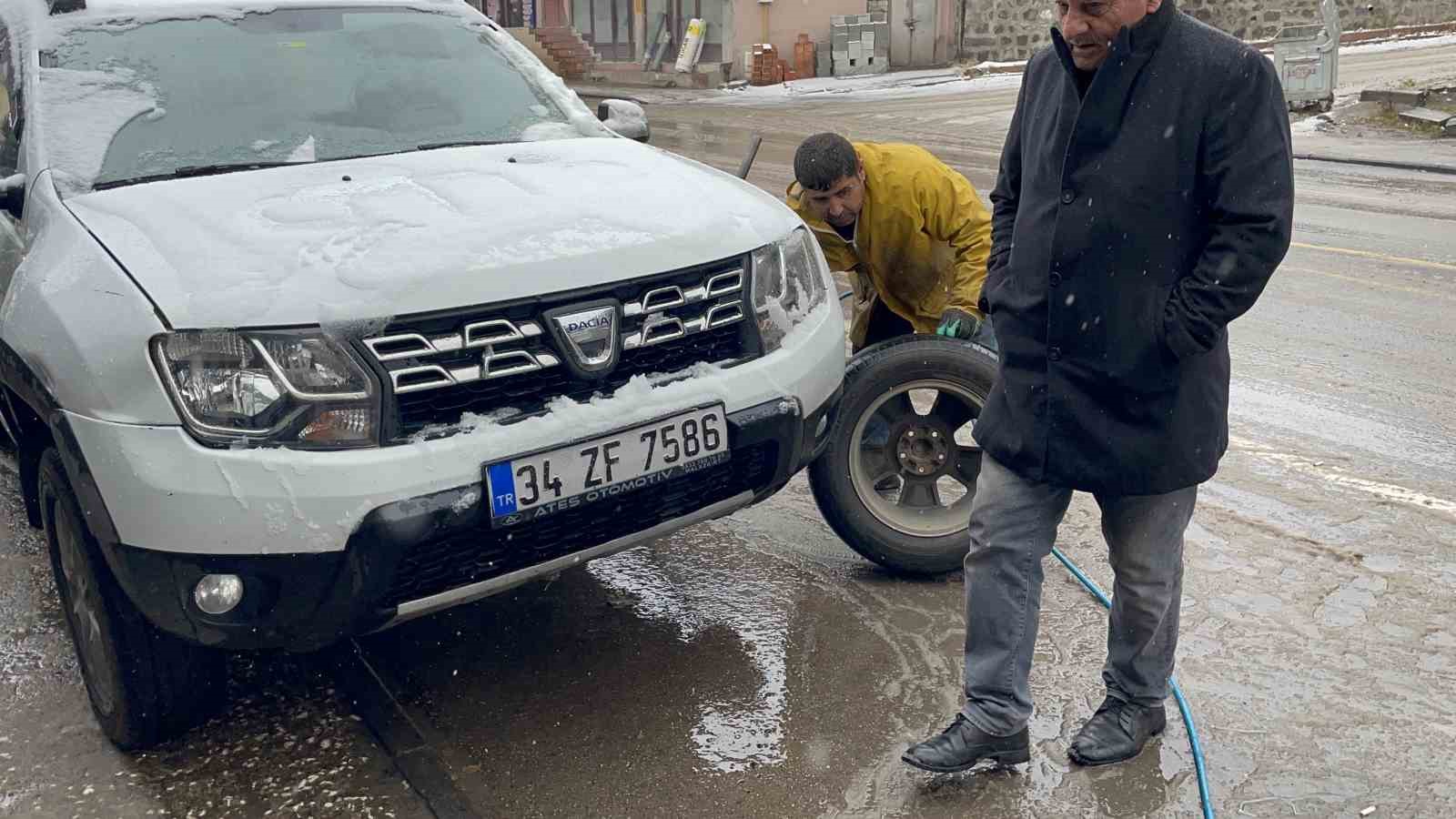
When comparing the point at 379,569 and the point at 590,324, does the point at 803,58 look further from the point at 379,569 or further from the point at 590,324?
the point at 379,569

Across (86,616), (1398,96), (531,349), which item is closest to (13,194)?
(86,616)

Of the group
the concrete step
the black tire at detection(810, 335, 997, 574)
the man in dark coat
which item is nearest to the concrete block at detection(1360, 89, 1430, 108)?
the black tire at detection(810, 335, 997, 574)

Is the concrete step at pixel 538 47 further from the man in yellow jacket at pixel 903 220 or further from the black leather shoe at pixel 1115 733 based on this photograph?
the black leather shoe at pixel 1115 733

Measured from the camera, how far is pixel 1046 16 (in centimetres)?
2698

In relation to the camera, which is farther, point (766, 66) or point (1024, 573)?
point (766, 66)

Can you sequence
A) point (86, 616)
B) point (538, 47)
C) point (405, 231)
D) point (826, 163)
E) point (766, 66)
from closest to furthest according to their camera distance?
point (405, 231) → point (86, 616) → point (826, 163) → point (766, 66) → point (538, 47)

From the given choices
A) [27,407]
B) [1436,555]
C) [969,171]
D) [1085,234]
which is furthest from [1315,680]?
[969,171]

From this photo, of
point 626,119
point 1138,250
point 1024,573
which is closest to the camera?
point 1138,250

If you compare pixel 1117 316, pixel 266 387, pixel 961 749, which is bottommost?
pixel 961 749

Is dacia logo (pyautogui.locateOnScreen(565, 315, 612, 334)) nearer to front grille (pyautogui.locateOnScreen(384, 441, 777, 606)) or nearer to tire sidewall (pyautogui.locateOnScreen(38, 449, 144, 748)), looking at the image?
front grille (pyautogui.locateOnScreen(384, 441, 777, 606))

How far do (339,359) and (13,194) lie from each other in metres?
1.30

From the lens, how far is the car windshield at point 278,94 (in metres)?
3.65

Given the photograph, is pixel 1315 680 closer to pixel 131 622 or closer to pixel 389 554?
pixel 389 554

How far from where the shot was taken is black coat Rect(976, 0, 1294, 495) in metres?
2.58
